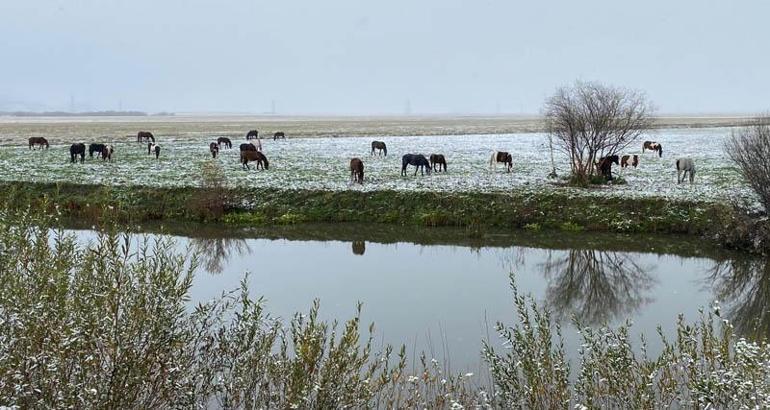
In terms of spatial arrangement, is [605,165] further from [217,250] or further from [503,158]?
[217,250]

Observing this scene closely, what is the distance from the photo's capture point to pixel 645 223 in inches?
844

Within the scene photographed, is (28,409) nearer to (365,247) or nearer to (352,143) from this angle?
(365,247)

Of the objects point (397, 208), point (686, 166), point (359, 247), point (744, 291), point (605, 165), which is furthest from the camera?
point (605, 165)

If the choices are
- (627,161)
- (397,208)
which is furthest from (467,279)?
(627,161)

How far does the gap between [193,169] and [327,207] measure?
10.2m

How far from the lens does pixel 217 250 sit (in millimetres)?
19094

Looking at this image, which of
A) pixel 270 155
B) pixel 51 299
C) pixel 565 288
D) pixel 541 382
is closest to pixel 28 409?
pixel 51 299

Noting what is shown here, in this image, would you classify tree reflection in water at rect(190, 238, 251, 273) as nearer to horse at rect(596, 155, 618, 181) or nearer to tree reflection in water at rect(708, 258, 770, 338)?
tree reflection in water at rect(708, 258, 770, 338)

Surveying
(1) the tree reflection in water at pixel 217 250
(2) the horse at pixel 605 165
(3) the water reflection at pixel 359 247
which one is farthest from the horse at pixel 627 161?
(1) the tree reflection in water at pixel 217 250

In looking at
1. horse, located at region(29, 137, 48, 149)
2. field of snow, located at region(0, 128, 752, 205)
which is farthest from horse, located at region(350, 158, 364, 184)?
horse, located at region(29, 137, 48, 149)

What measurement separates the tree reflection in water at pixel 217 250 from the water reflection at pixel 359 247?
353 centimetres

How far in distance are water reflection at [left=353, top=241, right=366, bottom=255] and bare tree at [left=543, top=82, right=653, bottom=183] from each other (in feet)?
37.0

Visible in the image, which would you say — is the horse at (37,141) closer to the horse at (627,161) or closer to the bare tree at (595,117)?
the bare tree at (595,117)

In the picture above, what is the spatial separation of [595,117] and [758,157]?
25.8ft
